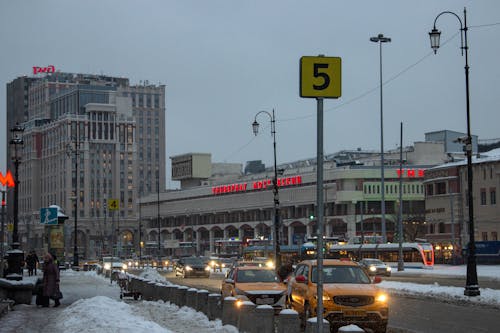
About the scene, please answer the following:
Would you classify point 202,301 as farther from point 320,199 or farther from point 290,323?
point 320,199

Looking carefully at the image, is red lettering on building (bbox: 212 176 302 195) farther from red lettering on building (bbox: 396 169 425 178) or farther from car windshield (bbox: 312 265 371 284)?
car windshield (bbox: 312 265 371 284)

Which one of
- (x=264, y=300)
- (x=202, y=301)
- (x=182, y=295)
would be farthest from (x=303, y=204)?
(x=202, y=301)

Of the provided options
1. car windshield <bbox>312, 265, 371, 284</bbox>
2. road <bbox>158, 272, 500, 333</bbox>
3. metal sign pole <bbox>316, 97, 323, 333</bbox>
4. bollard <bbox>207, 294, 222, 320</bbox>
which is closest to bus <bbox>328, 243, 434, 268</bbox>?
road <bbox>158, 272, 500, 333</bbox>

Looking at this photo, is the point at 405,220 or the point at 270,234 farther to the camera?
the point at 270,234

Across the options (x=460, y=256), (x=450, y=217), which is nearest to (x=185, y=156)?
(x=450, y=217)

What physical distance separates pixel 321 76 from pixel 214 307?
11298 millimetres

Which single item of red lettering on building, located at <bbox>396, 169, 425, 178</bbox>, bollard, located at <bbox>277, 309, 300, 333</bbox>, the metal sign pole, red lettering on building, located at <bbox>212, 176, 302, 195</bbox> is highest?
red lettering on building, located at <bbox>396, 169, 425, 178</bbox>

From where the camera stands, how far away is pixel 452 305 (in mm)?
30656

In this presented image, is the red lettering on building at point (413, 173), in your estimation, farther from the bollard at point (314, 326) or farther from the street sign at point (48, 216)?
the bollard at point (314, 326)

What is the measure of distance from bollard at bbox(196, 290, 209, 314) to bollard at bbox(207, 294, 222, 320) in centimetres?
68

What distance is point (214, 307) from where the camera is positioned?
2222cm

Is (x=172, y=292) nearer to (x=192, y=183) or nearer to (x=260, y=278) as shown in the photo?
(x=260, y=278)

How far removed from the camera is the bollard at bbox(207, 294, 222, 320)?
2189cm

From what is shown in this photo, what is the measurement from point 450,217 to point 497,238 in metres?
11.0
